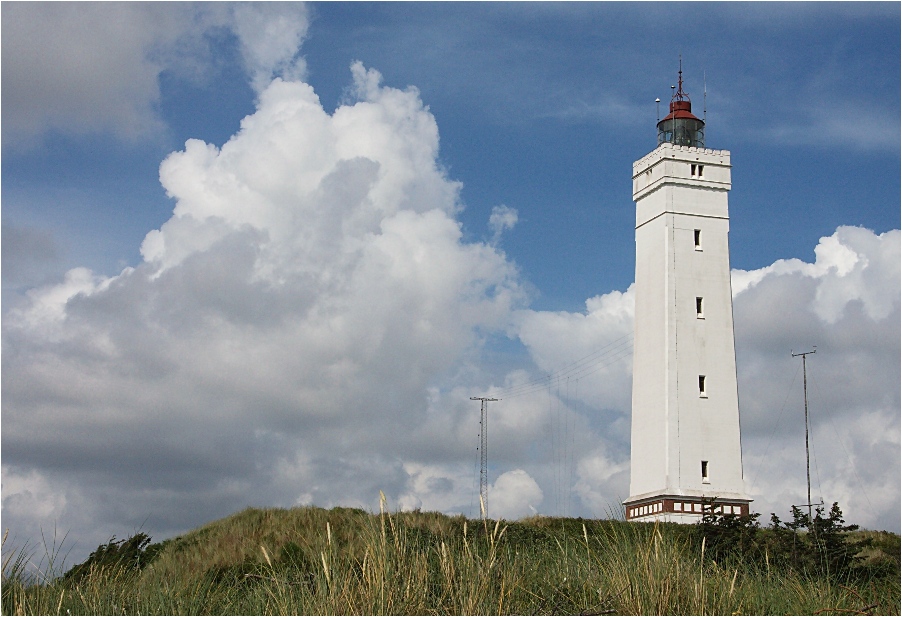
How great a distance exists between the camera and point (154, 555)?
856 inches

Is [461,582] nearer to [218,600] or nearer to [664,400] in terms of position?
[218,600]

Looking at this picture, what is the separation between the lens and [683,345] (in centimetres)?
3875

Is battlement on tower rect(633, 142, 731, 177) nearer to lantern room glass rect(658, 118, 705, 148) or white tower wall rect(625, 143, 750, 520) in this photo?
white tower wall rect(625, 143, 750, 520)

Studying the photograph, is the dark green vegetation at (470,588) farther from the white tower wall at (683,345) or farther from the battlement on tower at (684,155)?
the battlement on tower at (684,155)

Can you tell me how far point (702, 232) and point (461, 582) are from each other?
3340 centimetres

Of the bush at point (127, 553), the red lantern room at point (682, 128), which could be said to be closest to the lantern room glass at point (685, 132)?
the red lantern room at point (682, 128)

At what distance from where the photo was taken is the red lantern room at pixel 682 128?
4353 cm

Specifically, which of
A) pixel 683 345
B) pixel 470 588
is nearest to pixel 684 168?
pixel 683 345

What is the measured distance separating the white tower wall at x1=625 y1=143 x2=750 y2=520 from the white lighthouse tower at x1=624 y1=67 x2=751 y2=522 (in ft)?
0.13

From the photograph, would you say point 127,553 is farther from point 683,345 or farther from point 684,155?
point 684,155

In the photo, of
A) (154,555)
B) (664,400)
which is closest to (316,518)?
(154,555)

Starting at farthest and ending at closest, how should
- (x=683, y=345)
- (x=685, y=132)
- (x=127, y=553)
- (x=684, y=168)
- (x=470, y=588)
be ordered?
(x=685, y=132), (x=684, y=168), (x=683, y=345), (x=127, y=553), (x=470, y=588)

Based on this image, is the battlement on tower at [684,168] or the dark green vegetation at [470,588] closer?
the dark green vegetation at [470,588]

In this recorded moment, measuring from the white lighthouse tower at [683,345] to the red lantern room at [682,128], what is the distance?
5.03ft
